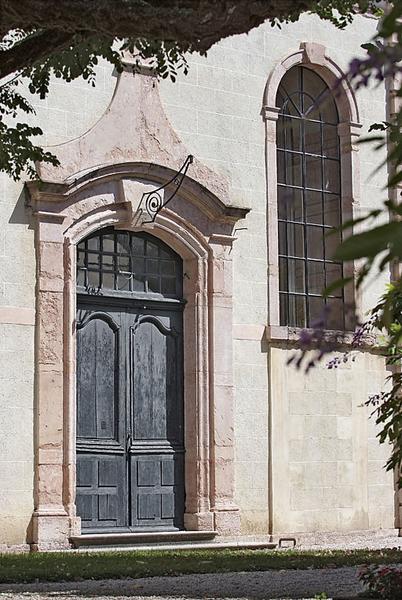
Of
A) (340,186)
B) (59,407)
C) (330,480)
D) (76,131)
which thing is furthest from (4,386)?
(340,186)

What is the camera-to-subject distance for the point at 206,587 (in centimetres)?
849

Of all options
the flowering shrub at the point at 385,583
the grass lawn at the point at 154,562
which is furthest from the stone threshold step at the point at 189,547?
the flowering shrub at the point at 385,583

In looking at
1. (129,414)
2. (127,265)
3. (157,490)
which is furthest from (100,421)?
(127,265)

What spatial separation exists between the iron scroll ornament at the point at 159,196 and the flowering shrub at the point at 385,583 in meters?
7.51

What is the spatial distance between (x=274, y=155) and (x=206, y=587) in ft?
25.0

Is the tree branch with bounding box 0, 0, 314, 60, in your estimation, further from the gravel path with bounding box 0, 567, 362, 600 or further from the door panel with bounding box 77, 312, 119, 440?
the door panel with bounding box 77, 312, 119, 440

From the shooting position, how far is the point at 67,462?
12.9 meters

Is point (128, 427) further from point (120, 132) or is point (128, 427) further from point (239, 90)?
point (239, 90)

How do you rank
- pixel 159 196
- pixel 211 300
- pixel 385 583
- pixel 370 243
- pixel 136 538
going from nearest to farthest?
pixel 370 243
pixel 385 583
pixel 136 538
pixel 159 196
pixel 211 300

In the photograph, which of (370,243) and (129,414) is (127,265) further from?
(370,243)

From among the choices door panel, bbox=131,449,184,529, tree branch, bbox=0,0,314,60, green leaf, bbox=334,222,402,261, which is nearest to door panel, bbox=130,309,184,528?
door panel, bbox=131,449,184,529

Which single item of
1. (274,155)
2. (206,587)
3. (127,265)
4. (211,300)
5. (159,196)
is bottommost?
(206,587)

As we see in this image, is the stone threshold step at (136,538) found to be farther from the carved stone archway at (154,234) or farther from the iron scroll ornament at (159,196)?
the iron scroll ornament at (159,196)

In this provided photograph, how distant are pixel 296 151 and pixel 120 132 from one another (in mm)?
2764
